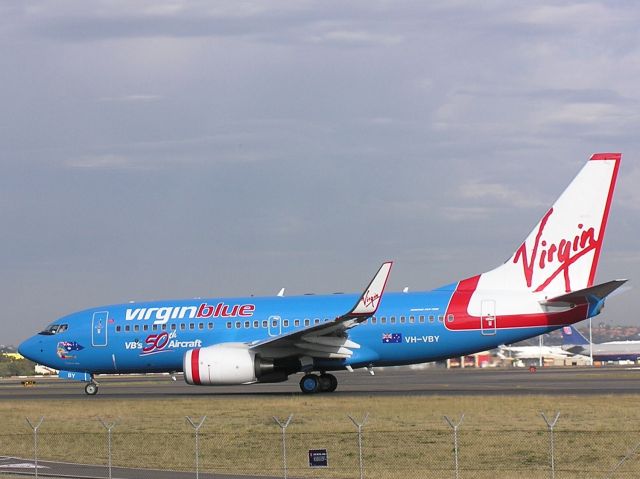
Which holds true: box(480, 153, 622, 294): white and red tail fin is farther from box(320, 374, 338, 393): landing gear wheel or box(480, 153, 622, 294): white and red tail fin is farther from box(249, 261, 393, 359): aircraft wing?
box(320, 374, 338, 393): landing gear wheel

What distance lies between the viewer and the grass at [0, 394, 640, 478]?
70.4ft

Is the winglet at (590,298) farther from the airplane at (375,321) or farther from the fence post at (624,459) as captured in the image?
the fence post at (624,459)

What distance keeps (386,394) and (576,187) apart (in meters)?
9.93

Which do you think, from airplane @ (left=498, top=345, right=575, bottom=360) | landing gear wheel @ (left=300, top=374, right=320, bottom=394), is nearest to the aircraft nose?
landing gear wheel @ (left=300, top=374, right=320, bottom=394)

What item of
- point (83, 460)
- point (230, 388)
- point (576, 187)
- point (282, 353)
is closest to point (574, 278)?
point (576, 187)

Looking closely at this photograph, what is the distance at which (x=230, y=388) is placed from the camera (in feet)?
150

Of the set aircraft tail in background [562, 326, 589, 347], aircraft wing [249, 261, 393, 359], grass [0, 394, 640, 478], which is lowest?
grass [0, 394, 640, 478]

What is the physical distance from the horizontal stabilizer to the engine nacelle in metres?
10.1

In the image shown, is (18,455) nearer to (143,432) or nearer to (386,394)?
(143,432)

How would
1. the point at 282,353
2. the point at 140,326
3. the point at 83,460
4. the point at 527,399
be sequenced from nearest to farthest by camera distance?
the point at 83,460
the point at 527,399
the point at 282,353
the point at 140,326

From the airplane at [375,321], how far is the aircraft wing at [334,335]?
0.15ft

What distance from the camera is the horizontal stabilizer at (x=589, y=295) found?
34534 millimetres

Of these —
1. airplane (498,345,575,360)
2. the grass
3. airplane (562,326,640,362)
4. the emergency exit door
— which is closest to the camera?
the grass

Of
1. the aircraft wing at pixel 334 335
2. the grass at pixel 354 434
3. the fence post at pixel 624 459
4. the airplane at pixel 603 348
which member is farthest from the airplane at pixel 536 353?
the fence post at pixel 624 459
